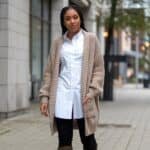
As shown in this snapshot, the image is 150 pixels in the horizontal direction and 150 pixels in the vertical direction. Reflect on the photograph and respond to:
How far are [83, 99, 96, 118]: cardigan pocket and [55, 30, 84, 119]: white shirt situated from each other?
67 mm

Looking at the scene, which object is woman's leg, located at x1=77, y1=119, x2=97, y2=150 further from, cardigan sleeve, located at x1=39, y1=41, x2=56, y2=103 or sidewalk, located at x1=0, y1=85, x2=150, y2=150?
sidewalk, located at x1=0, y1=85, x2=150, y2=150

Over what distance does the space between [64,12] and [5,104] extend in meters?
9.32

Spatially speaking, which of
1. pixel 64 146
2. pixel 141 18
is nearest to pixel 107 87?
pixel 141 18

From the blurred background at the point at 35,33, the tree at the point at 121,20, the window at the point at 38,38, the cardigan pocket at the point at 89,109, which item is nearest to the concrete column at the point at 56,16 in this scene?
the blurred background at the point at 35,33

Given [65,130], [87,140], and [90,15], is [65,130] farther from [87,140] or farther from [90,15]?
[90,15]

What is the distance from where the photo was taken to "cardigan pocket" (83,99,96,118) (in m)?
6.23

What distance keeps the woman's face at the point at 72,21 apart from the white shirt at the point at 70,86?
198mm

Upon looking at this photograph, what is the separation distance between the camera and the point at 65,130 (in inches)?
251

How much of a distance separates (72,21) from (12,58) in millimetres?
9601

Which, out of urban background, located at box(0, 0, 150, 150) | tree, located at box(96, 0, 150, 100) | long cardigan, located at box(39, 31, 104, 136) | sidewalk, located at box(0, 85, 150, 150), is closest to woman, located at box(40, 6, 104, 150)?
long cardigan, located at box(39, 31, 104, 136)

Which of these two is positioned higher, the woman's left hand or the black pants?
the woman's left hand

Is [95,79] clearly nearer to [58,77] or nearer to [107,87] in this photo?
[58,77]

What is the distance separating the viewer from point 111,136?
11.9 metres

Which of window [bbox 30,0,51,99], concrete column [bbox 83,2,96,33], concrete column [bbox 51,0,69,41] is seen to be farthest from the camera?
concrete column [bbox 83,2,96,33]
